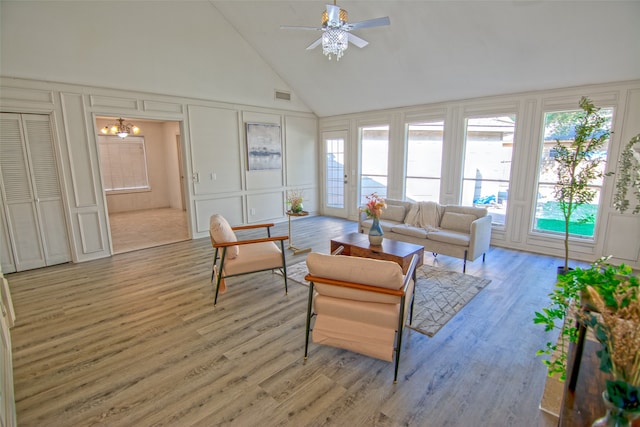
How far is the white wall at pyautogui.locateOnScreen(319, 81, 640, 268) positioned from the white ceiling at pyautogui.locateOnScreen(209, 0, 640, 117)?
6.8 inches

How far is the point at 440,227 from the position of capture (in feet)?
15.9

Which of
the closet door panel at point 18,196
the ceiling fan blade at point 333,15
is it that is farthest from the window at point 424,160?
the closet door panel at point 18,196

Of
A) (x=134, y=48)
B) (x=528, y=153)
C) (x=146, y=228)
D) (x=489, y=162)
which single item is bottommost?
(x=146, y=228)

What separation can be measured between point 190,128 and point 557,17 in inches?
219

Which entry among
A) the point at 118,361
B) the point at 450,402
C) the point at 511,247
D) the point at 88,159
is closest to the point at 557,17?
the point at 511,247

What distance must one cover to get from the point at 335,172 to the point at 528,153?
4.17 m

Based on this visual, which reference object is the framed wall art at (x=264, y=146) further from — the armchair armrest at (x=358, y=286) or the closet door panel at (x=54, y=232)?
the armchair armrest at (x=358, y=286)

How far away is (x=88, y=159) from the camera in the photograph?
4750 millimetres

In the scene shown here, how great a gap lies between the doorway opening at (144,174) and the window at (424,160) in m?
5.45

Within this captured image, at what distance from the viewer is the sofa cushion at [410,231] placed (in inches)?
181

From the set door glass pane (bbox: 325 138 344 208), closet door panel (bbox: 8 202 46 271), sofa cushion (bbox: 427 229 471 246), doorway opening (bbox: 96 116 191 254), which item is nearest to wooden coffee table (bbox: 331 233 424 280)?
sofa cushion (bbox: 427 229 471 246)

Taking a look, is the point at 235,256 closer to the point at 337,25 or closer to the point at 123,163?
the point at 337,25

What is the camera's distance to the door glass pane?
7770 mm

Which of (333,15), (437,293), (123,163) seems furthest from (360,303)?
(123,163)
